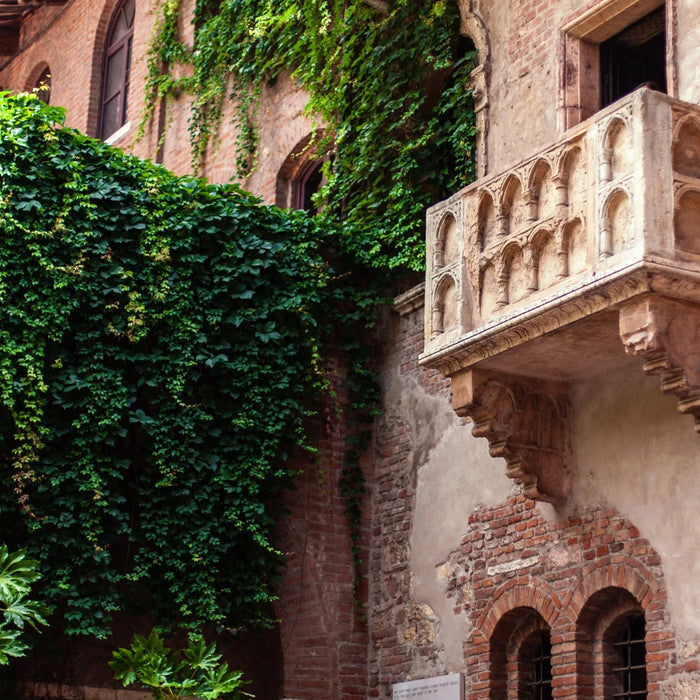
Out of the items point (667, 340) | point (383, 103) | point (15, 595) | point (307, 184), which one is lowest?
point (15, 595)

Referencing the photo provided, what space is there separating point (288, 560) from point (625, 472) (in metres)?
3.33

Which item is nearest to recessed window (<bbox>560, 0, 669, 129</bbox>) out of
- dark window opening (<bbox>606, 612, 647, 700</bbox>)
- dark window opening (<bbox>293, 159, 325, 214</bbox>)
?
dark window opening (<bbox>606, 612, 647, 700</bbox>)

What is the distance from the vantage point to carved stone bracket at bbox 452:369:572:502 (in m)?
9.82

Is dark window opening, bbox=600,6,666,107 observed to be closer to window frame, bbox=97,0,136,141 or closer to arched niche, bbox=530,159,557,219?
arched niche, bbox=530,159,557,219

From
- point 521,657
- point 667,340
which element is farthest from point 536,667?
point 667,340

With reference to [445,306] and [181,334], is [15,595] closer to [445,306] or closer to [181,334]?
[181,334]

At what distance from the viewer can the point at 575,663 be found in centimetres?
950

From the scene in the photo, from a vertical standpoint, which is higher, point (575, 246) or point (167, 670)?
point (575, 246)

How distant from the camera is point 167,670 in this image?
10000 mm

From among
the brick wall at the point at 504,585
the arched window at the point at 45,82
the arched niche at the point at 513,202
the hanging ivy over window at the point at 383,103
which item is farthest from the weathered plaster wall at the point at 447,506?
the arched window at the point at 45,82

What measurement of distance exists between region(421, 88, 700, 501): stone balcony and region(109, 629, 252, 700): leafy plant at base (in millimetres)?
2533

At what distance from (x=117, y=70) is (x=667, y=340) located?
12168 mm

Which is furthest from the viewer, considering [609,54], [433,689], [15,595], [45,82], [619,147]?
[45,82]

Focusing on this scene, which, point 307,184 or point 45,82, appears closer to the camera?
point 307,184
